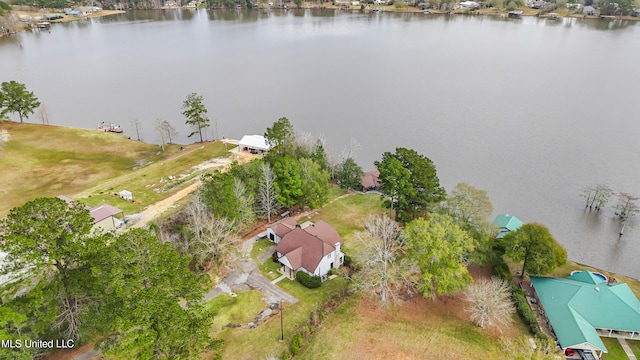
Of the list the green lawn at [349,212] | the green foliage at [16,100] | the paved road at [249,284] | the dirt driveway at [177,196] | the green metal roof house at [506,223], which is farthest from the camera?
the green foliage at [16,100]

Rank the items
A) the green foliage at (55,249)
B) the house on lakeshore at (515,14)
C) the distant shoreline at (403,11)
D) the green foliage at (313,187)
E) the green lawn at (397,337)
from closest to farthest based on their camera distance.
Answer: the green foliage at (55,249) < the green lawn at (397,337) < the green foliage at (313,187) < the distant shoreline at (403,11) < the house on lakeshore at (515,14)

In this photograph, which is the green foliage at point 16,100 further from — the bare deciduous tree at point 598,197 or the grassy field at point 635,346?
the grassy field at point 635,346

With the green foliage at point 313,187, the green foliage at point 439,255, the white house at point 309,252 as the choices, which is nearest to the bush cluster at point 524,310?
the green foliage at point 439,255

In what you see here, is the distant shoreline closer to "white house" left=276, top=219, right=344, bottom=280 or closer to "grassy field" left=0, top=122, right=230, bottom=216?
"grassy field" left=0, top=122, right=230, bottom=216

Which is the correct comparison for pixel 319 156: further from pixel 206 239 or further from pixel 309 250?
pixel 206 239

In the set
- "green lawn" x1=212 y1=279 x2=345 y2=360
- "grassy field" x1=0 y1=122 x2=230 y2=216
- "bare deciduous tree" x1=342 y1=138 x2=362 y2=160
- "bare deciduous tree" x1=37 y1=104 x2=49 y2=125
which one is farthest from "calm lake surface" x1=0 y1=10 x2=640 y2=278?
"green lawn" x1=212 y1=279 x2=345 y2=360

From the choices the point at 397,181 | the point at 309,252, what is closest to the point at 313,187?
the point at 397,181

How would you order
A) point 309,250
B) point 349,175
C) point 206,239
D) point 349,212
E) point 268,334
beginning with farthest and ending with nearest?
1. point 349,175
2. point 349,212
3. point 309,250
4. point 206,239
5. point 268,334
